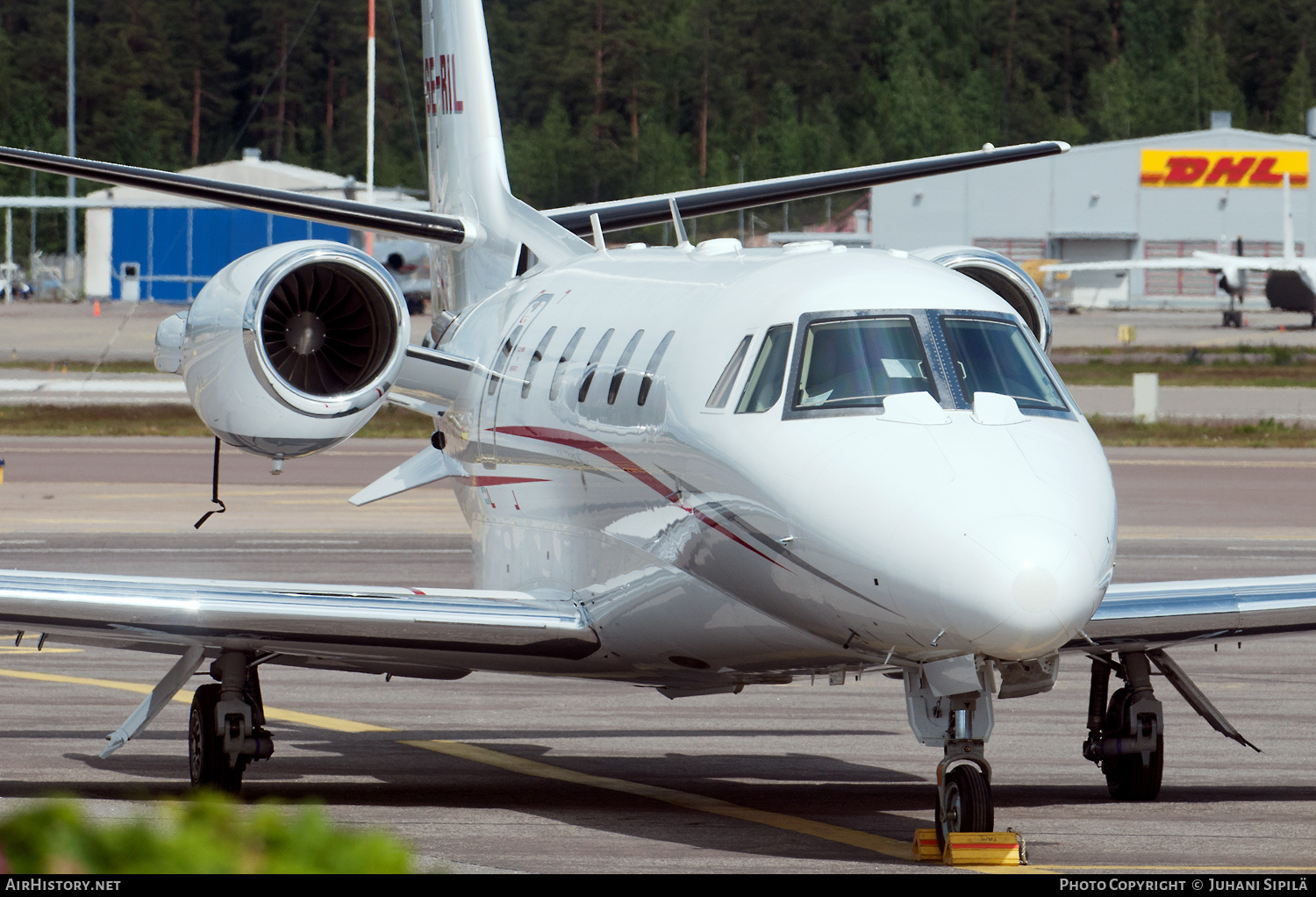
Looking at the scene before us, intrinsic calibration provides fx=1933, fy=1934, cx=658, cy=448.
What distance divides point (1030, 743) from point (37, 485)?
2304 cm

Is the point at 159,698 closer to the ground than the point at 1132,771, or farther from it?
farther from it

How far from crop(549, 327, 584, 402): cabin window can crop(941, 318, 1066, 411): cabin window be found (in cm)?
306

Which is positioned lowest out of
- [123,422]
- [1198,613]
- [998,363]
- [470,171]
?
[123,422]

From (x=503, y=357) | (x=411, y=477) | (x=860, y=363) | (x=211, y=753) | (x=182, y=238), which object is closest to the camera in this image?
(x=860, y=363)

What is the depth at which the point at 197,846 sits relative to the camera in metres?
2.52

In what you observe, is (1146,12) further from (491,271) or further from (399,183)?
(491,271)

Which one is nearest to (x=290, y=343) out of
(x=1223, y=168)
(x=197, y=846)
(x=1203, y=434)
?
(x=197, y=846)

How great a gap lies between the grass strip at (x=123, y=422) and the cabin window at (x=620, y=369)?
2991 cm

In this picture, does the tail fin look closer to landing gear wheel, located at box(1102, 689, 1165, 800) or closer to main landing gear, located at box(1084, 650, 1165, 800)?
main landing gear, located at box(1084, 650, 1165, 800)

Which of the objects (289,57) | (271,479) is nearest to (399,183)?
(289,57)

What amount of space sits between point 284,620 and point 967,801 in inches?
141

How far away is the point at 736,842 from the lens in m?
9.42

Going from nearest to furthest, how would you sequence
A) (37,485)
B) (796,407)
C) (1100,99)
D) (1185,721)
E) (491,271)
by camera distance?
(796,407) → (1185,721) → (491,271) → (37,485) → (1100,99)

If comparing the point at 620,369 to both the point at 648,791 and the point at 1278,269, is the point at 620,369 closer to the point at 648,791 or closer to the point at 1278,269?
the point at 648,791
